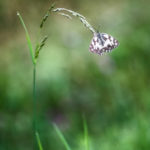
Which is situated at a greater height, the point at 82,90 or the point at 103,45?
the point at 103,45

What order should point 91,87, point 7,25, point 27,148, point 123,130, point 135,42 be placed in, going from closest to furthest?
1. point 123,130
2. point 27,148
3. point 91,87
4. point 135,42
5. point 7,25

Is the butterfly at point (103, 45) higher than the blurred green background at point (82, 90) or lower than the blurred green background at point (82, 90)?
higher

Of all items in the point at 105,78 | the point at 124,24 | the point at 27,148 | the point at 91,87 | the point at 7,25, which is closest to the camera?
the point at 27,148

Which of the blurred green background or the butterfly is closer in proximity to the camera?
the butterfly

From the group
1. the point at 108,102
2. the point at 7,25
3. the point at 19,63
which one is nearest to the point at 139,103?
the point at 108,102

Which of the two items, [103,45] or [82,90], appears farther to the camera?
[82,90]

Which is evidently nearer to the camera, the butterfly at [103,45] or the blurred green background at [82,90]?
the butterfly at [103,45]

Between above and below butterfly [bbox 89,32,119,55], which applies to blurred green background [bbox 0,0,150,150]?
below

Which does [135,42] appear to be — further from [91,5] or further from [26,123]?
[91,5]
